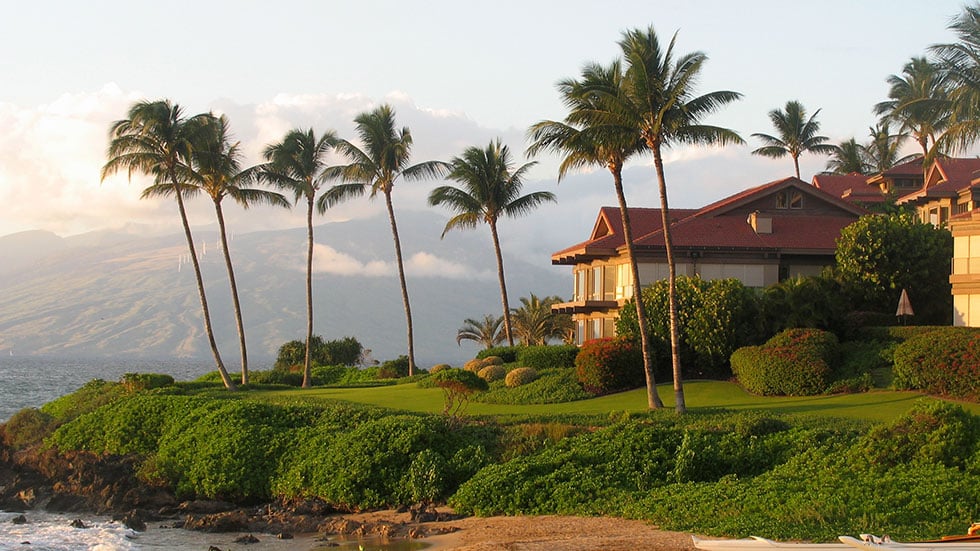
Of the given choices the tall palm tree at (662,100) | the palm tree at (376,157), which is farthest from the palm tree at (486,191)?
the tall palm tree at (662,100)

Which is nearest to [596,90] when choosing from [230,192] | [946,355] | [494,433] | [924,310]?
[494,433]

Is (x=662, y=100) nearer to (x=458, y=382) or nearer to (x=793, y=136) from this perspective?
(x=458, y=382)

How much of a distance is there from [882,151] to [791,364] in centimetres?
5039

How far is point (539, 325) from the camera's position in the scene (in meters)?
71.6

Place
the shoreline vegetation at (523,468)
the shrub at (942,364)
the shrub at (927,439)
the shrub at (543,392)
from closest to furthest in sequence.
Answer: the shoreline vegetation at (523,468), the shrub at (927,439), the shrub at (942,364), the shrub at (543,392)

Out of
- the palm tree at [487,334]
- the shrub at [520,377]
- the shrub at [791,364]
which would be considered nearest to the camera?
the shrub at [791,364]

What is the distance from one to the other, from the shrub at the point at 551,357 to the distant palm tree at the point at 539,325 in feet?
86.9

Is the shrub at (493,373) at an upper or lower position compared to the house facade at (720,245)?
lower

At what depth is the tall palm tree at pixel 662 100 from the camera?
3048 cm

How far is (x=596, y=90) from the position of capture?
30859 millimetres

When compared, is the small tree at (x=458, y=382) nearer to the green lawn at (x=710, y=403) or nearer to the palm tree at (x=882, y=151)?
the green lawn at (x=710, y=403)

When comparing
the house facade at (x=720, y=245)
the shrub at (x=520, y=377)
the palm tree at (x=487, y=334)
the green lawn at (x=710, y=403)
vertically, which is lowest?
the green lawn at (x=710, y=403)

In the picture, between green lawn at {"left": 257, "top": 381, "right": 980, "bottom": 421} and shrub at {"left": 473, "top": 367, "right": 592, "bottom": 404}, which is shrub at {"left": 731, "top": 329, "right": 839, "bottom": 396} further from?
shrub at {"left": 473, "top": 367, "right": 592, "bottom": 404}

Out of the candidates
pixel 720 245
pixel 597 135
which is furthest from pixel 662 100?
pixel 720 245
